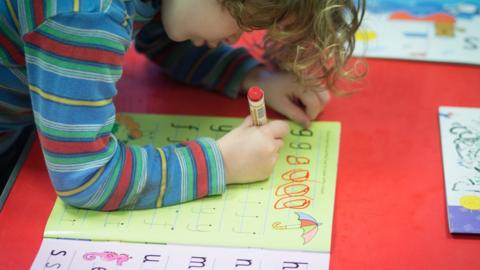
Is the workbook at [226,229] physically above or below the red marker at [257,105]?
below

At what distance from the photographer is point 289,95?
885mm

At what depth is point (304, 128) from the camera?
85 centimetres

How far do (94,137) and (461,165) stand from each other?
16.5 inches

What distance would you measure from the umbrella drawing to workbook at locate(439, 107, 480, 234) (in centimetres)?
14

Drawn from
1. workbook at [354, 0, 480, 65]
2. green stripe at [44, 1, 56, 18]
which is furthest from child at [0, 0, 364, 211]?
workbook at [354, 0, 480, 65]

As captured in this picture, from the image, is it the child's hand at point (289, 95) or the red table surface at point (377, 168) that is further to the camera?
the child's hand at point (289, 95)

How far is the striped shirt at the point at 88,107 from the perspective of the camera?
0.67 meters

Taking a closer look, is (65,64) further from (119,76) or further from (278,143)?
(278,143)

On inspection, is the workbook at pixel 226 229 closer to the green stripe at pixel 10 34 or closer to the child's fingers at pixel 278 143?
the child's fingers at pixel 278 143

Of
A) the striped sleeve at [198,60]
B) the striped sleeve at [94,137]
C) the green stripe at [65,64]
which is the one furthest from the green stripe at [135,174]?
the striped sleeve at [198,60]

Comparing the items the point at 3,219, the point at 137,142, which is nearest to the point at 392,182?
the point at 137,142

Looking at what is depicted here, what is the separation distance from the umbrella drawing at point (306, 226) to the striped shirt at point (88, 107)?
0.08 m

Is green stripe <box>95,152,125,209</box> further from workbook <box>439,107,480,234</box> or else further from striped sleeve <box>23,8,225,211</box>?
workbook <box>439,107,480,234</box>

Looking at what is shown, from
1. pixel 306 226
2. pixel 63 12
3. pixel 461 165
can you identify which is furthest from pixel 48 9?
pixel 461 165
